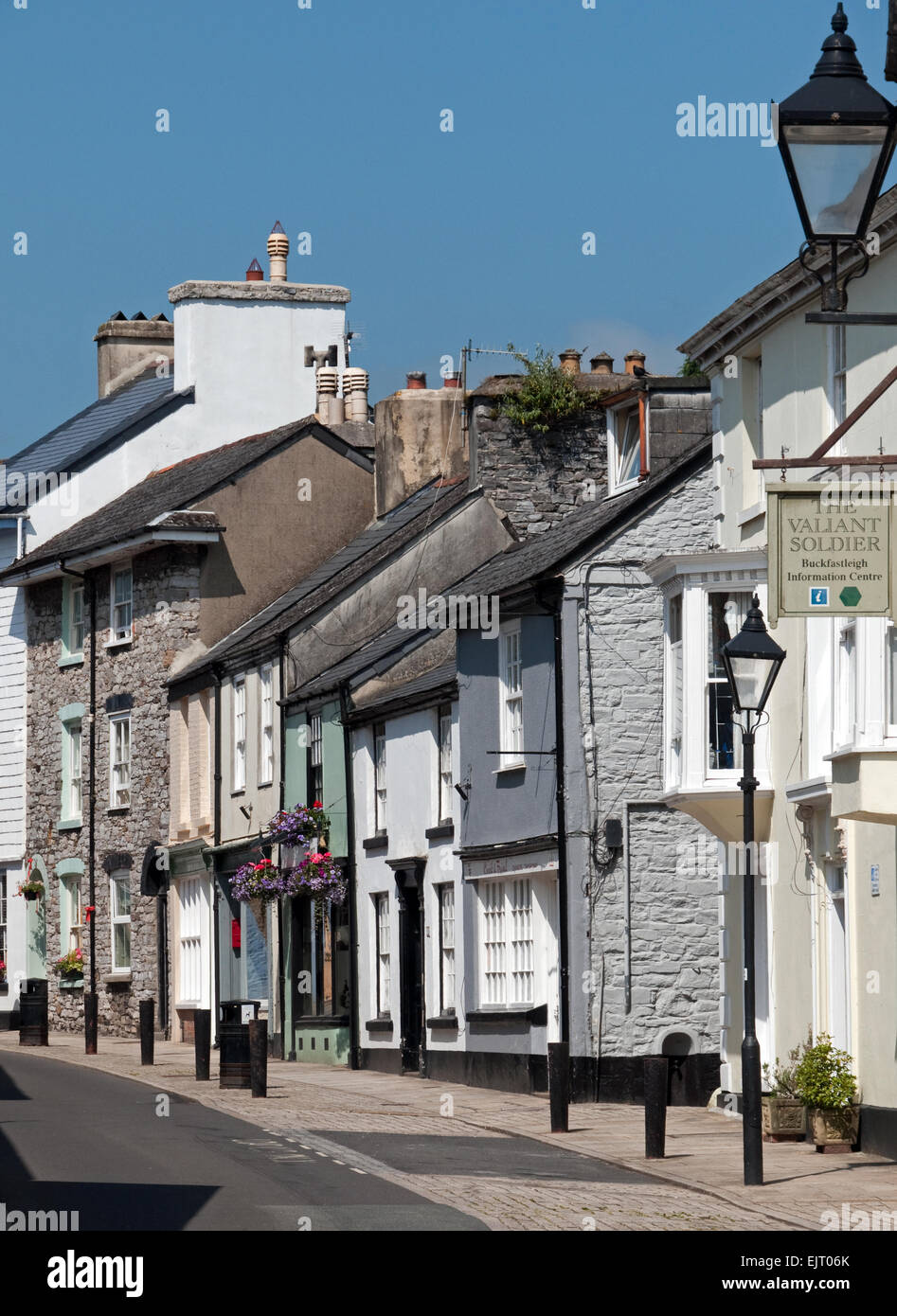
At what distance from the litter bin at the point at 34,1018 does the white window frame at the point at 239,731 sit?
4.89m

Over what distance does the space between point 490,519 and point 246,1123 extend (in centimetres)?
1284

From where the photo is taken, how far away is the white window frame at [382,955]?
30.2m

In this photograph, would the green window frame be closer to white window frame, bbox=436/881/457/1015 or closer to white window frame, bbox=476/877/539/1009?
white window frame, bbox=436/881/457/1015

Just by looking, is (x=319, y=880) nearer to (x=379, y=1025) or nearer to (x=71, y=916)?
(x=379, y=1025)

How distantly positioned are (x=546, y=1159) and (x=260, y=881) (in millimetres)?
14198

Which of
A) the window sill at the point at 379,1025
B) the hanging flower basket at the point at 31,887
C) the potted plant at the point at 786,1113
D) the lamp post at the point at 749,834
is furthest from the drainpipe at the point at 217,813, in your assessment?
the lamp post at the point at 749,834

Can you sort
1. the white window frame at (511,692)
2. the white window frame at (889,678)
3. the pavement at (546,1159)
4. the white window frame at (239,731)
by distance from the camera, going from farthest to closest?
1. the white window frame at (239,731)
2. the white window frame at (511,692)
3. the white window frame at (889,678)
4. the pavement at (546,1159)

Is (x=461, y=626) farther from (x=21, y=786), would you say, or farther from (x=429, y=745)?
(x=21, y=786)

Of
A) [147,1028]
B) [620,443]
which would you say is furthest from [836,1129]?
[147,1028]

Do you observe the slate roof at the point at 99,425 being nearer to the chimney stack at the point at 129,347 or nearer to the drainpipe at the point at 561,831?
the chimney stack at the point at 129,347

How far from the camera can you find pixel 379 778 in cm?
3100

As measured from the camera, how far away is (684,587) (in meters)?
21.7

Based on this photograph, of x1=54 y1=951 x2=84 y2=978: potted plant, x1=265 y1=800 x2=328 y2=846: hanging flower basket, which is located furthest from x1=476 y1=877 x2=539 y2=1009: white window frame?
x1=54 y1=951 x2=84 y2=978: potted plant
